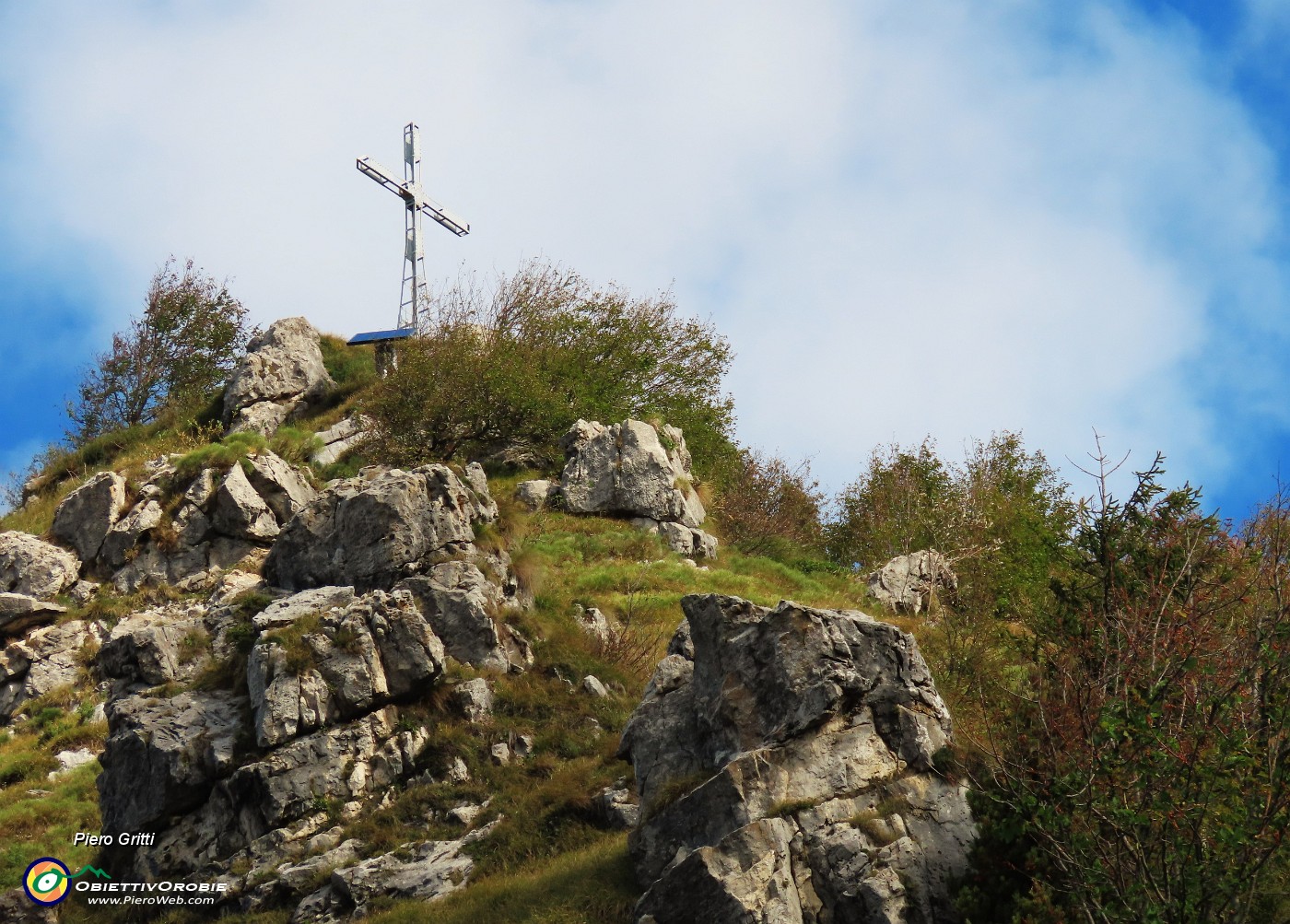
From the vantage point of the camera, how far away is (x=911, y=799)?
47.1 ft

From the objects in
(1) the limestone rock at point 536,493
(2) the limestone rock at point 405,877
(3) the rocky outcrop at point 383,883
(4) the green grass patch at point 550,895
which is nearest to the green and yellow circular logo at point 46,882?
(3) the rocky outcrop at point 383,883

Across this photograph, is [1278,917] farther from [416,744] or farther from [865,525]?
[865,525]

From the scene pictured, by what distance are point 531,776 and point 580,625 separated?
18.7 ft

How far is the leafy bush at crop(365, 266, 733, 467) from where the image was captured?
39.4 metres

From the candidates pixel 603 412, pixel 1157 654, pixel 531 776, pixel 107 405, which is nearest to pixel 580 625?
pixel 531 776

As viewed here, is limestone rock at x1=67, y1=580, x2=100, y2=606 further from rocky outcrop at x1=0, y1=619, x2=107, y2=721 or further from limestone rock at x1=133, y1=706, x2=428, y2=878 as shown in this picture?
limestone rock at x1=133, y1=706, x2=428, y2=878

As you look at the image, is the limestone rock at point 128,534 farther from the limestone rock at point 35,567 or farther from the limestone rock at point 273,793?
the limestone rock at point 273,793

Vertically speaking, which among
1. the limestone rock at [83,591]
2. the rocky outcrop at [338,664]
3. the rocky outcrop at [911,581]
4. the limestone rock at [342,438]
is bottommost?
the rocky outcrop at [338,664]

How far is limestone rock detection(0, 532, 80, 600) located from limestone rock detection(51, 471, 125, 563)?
17.9 inches

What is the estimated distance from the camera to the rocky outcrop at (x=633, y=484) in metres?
37.2

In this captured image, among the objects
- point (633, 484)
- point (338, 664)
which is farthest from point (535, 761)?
point (633, 484)

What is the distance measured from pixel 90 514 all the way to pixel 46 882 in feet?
48.3

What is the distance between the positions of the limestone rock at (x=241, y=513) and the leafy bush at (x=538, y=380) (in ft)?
24.1

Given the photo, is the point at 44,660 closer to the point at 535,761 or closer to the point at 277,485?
the point at 277,485
